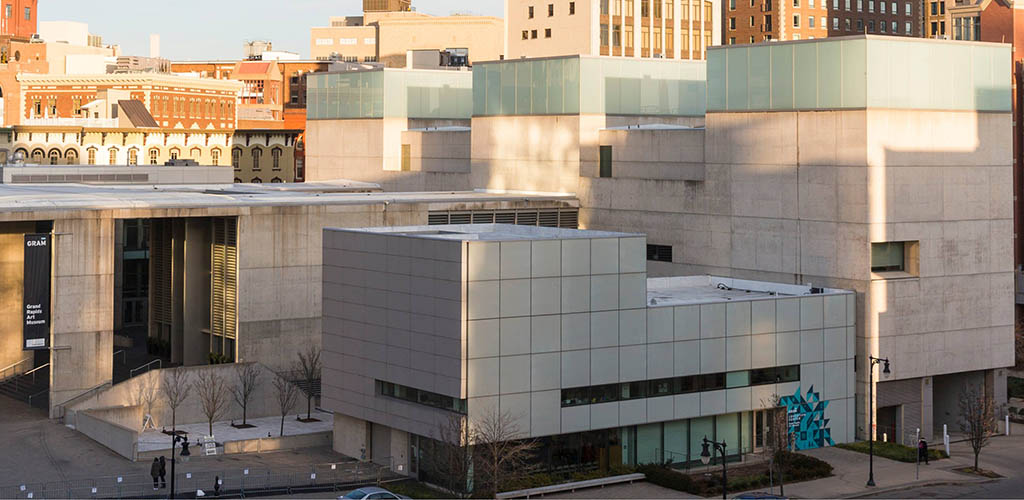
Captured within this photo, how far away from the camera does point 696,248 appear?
258ft

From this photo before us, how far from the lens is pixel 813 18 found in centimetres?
18138

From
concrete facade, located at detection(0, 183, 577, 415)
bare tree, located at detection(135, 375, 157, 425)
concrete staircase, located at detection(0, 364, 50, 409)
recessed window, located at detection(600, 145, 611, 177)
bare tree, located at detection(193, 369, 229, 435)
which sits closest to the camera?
concrete facade, located at detection(0, 183, 577, 415)

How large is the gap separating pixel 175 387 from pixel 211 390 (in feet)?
6.07

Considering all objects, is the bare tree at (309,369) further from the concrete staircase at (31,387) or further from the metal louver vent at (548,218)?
the metal louver vent at (548,218)

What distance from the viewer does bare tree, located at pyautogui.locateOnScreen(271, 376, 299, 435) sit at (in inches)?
2736

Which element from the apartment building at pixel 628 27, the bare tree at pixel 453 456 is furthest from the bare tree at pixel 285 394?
the apartment building at pixel 628 27

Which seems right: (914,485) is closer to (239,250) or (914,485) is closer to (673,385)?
(673,385)

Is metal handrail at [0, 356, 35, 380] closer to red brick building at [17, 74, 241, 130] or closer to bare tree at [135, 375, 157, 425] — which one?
bare tree at [135, 375, 157, 425]

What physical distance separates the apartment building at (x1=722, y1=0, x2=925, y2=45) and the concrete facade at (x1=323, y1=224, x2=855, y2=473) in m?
116

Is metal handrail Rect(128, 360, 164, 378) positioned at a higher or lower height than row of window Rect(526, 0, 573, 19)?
lower

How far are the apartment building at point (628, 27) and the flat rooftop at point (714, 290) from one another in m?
66.1

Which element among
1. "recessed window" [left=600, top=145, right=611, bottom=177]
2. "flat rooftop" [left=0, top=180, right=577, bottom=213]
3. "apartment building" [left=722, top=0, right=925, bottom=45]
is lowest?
"flat rooftop" [left=0, top=180, right=577, bottom=213]

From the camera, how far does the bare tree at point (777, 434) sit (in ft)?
197

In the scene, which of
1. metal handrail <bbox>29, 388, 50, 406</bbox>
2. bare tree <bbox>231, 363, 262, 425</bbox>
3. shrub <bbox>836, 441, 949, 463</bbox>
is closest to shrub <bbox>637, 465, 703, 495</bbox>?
shrub <bbox>836, 441, 949, 463</bbox>
